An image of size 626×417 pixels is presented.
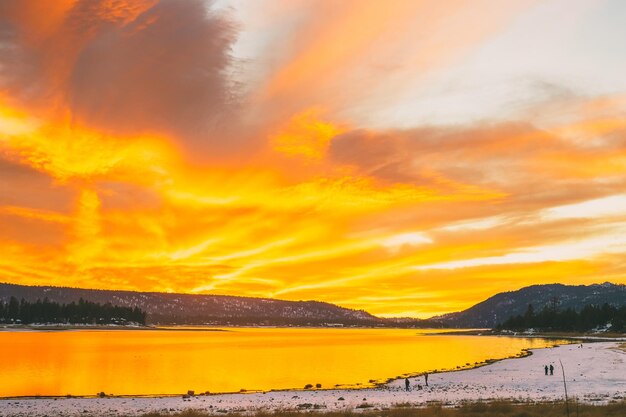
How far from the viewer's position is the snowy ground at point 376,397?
47.0 m

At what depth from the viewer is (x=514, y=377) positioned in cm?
7238

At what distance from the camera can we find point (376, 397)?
5331 centimetres

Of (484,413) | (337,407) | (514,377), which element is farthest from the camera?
(514,377)

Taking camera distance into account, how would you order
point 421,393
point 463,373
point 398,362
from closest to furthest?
point 421,393
point 463,373
point 398,362

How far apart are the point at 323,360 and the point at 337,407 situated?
225 feet

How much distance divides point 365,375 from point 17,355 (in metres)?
70.0

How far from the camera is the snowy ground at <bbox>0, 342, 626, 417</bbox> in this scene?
47000 millimetres

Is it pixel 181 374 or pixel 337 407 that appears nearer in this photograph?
pixel 337 407

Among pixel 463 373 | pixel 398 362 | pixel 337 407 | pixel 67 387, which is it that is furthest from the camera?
pixel 398 362

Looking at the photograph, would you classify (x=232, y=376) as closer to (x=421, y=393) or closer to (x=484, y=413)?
(x=421, y=393)

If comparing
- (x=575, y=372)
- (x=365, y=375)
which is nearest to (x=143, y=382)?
(x=365, y=375)

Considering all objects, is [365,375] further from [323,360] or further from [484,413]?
[484,413]

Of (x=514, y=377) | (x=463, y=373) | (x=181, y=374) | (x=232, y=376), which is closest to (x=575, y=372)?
(x=514, y=377)

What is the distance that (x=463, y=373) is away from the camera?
80875 mm
